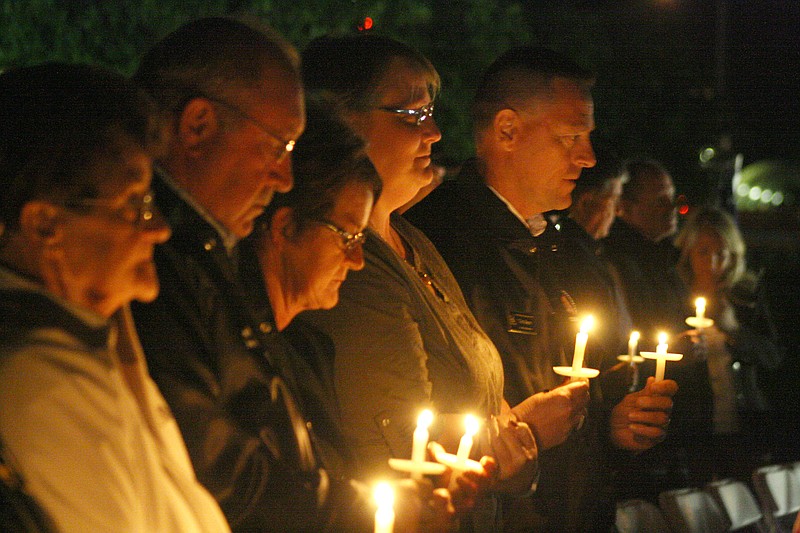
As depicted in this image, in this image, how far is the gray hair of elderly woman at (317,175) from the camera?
8.36 ft

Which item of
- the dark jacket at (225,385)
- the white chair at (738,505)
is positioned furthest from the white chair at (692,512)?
the dark jacket at (225,385)

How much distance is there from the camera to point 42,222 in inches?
68.5

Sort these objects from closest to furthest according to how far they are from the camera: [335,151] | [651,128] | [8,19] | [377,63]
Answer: [335,151] < [377,63] < [8,19] < [651,128]

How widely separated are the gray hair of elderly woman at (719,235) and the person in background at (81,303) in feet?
19.2

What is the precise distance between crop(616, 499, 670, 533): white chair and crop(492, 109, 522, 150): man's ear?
177cm

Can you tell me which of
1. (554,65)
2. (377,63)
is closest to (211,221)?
(377,63)

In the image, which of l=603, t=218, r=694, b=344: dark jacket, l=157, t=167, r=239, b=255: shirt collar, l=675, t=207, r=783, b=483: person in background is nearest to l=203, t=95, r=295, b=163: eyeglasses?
l=157, t=167, r=239, b=255: shirt collar

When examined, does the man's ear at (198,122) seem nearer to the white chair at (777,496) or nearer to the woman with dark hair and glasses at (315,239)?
the woman with dark hair and glasses at (315,239)

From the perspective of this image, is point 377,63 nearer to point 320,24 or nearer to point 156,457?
point 156,457

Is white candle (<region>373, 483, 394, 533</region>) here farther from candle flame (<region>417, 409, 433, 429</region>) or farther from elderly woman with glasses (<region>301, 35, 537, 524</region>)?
elderly woman with glasses (<region>301, 35, 537, 524</region>)

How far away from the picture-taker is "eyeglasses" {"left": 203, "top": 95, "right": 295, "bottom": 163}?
225 cm

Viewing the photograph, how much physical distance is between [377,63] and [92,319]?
164 cm

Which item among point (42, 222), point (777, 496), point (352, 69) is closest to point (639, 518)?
point (777, 496)

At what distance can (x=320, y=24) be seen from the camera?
1297 cm
